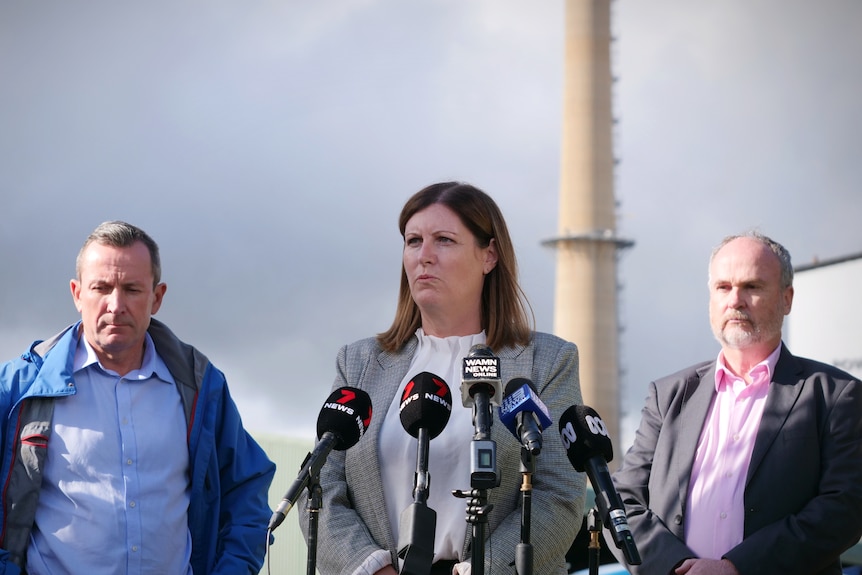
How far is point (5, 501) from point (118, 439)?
425 millimetres

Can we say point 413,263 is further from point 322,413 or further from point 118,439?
point 118,439

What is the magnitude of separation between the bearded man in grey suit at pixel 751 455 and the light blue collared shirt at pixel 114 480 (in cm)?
168

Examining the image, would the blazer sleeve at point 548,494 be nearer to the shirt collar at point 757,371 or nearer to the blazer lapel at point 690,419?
the blazer lapel at point 690,419

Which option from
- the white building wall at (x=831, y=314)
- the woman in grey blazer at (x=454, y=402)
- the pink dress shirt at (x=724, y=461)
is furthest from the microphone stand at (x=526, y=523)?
the white building wall at (x=831, y=314)

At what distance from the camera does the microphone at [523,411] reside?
10.4 ft

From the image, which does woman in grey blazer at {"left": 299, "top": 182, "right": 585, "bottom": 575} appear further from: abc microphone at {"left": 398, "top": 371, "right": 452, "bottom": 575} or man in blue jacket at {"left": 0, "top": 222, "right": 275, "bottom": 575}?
abc microphone at {"left": 398, "top": 371, "right": 452, "bottom": 575}

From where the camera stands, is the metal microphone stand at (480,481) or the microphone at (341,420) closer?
the metal microphone stand at (480,481)

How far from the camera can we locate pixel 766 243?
4438 millimetres

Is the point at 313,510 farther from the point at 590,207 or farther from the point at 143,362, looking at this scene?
the point at 590,207

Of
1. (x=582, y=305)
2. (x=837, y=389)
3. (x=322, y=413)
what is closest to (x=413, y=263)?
(x=322, y=413)

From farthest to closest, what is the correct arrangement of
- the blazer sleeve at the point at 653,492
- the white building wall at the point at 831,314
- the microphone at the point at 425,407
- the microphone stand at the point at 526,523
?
the white building wall at the point at 831,314 < the blazer sleeve at the point at 653,492 < the microphone at the point at 425,407 < the microphone stand at the point at 526,523

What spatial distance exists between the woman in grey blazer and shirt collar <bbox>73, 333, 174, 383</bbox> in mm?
667

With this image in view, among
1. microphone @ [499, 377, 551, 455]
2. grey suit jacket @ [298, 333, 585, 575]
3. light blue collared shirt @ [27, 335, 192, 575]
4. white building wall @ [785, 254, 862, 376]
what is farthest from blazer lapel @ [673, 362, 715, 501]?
white building wall @ [785, 254, 862, 376]

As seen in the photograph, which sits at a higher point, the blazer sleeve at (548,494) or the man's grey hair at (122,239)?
the man's grey hair at (122,239)
